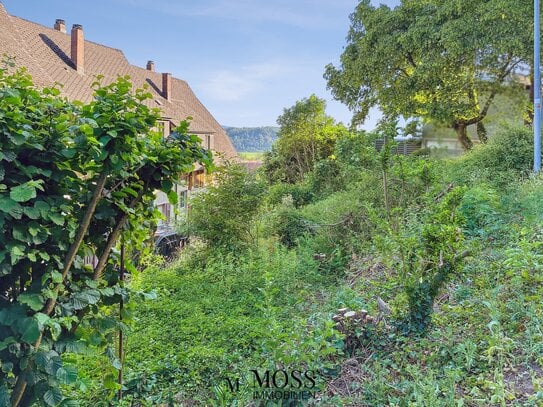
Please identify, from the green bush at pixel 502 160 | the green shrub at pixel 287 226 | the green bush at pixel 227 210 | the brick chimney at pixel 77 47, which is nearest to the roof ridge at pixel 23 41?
the brick chimney at pixel 77 47

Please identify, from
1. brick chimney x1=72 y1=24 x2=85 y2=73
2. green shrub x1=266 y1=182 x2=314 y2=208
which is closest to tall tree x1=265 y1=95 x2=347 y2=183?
green shrub x1=266 y1=182 x2=314 y2=208

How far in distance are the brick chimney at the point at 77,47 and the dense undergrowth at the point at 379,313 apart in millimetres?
10282

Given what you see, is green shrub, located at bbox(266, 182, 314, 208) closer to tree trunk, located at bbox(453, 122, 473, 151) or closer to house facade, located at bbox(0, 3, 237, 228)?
house facade, located at bbox(0, 3, 237, 228)

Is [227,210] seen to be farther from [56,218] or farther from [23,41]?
[23,41]

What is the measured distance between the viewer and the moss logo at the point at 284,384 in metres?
2.13

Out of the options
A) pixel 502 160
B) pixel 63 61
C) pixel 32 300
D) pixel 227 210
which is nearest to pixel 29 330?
pixel 32 300

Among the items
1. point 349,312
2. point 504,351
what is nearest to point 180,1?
point 349,312

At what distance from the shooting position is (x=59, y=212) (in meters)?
1.55

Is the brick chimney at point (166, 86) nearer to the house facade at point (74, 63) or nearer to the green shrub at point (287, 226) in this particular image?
the house facade at point (74, 63)

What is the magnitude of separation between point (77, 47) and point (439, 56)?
1200 centimetres

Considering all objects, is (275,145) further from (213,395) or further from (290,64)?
(213,395)

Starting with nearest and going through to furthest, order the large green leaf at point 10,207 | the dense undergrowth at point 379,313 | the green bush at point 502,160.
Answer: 1. the large green leaf at point 10,207
2. the dense undergrowth at point 379,313
3. the green bush at point 502,160

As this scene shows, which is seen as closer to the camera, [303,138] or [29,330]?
[29,330]

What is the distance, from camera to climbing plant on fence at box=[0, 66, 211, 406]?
1437mm
